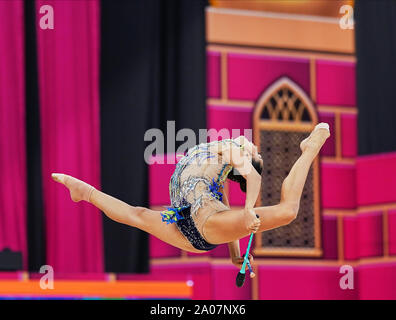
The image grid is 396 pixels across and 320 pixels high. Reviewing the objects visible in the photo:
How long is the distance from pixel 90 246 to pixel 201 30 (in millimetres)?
2166

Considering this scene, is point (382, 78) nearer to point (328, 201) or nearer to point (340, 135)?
point (340, 135)

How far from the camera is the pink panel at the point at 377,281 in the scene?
7.07m

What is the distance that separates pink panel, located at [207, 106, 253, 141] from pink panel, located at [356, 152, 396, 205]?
1159 mm

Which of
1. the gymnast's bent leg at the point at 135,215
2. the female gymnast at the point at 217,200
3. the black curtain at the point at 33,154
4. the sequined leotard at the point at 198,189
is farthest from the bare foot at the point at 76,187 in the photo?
the black curtain at the point at 33,154

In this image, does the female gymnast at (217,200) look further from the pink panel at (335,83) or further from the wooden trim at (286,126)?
the pink panel at (335,83)

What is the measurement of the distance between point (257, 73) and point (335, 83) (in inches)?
30.9

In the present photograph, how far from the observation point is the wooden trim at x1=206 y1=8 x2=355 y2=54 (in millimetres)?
7152

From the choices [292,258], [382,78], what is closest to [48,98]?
[292,258]

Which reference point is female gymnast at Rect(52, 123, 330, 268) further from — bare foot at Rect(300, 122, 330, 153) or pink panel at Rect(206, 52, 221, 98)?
pink panel at Rect(206, 52, 221, 98)

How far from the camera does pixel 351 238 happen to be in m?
7.34

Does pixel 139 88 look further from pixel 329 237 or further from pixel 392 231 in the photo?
pixel 392 231

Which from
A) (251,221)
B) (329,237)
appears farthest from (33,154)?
(251,221)

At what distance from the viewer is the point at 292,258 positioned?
715 centimetres

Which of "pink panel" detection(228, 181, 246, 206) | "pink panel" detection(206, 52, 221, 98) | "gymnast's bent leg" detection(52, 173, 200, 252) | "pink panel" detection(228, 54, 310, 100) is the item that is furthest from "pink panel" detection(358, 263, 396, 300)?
"gymnast's bent leg" detection(52, 173, 200, 252)
